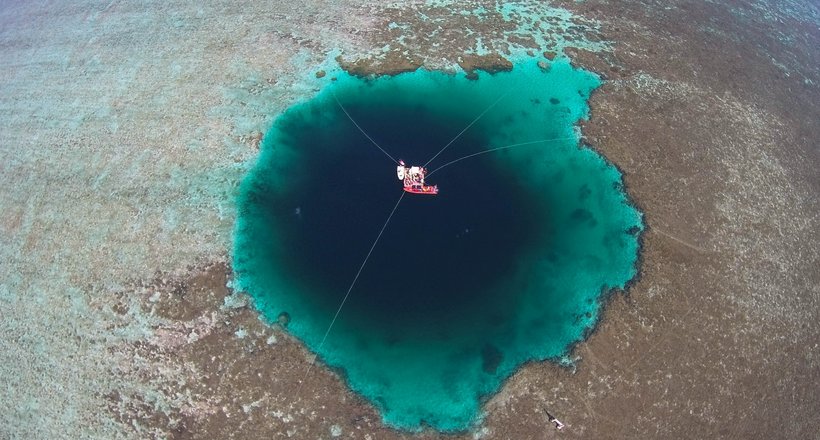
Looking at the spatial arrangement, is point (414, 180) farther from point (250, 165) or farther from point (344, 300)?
point (250, 165)

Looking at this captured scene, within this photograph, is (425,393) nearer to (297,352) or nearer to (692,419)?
(297,352)

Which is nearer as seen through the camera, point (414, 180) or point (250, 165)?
point (414, 180)

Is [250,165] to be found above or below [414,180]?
below

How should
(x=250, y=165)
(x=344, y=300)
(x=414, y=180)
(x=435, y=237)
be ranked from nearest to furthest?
(x=344, y=300) → (x=435, y=237) → (x=414, y=180) → (x=250, y=165)

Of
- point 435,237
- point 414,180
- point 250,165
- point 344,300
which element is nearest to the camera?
point 344,300

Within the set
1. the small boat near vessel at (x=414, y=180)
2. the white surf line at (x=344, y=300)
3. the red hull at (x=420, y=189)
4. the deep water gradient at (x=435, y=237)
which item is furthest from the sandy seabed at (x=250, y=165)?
the red hull at (x=420, y=189)

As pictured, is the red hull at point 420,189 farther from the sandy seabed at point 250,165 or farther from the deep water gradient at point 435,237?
the sandy seabed at point 250,165

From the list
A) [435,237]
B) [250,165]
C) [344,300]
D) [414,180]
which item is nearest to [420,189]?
[414,180]
